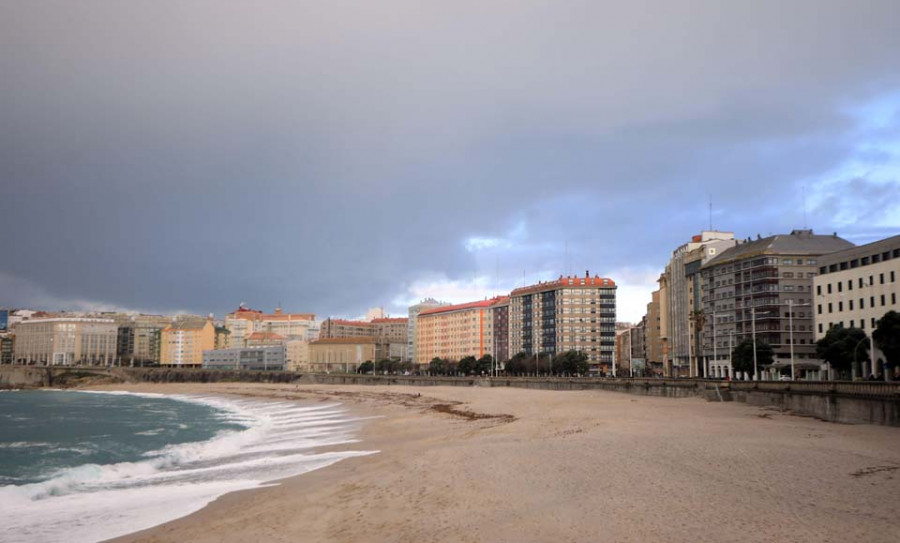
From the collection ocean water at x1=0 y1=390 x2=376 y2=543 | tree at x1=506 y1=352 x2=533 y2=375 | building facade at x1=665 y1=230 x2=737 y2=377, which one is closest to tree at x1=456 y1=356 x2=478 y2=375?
tree at x1=506 y1=352 x2=533 y2=375

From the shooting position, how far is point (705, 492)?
→ 16.1m

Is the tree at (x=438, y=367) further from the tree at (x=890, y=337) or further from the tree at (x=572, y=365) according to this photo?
the tree at (x=890, y=337)

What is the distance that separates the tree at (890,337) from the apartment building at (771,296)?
35765 mm

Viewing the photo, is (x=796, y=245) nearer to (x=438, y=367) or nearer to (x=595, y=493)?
(x=595, y=493)

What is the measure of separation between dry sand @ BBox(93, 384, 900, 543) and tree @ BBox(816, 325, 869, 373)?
38774mm

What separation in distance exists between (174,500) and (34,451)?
2372 centimetres

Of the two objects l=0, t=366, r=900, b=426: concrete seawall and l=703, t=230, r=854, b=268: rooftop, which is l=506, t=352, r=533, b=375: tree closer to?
l=0, t=366, r=900, b=426: concrete seawall

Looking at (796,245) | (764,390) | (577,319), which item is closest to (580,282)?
(577,319)

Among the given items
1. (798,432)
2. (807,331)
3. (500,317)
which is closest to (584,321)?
(500,317)

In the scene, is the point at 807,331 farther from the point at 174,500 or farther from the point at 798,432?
the point at 174,500

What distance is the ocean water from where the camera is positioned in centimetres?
1936

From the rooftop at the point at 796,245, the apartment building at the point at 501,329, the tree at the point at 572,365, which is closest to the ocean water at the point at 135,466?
the rooftop at the point at 796,245

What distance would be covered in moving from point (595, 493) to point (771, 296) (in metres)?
92.9

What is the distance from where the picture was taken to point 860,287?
69750 millimetres
